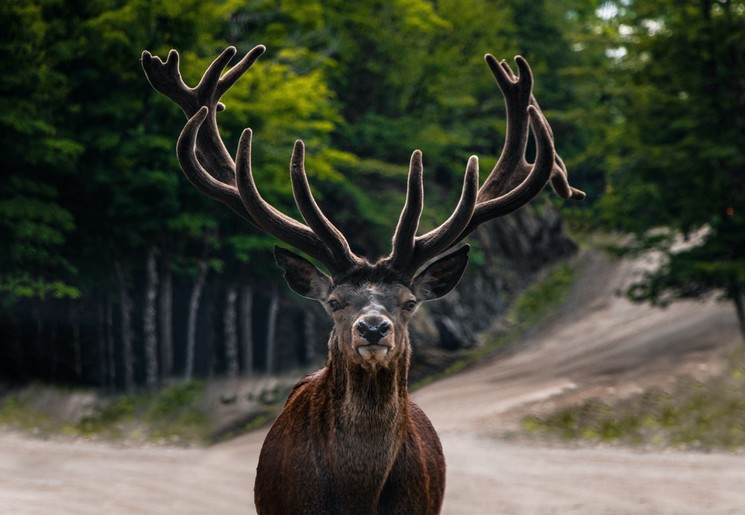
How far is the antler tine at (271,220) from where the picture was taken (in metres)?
6.06

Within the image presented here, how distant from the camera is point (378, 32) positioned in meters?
30.9

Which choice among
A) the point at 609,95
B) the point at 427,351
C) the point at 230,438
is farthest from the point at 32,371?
the point at 609,95

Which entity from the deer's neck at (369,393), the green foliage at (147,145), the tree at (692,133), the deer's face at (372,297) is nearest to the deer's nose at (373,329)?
the deer's face at (372,297)

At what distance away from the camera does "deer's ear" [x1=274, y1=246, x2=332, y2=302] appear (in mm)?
6125

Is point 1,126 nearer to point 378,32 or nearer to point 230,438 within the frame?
point 230,438

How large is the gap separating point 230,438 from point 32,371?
433 centimetres

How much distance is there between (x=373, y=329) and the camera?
17.7ft

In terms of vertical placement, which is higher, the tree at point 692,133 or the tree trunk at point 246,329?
the tree at point 692,133

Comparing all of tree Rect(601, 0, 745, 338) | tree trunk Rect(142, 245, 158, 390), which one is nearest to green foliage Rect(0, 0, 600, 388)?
tree trunk Rect(142, 245, 158, 390)

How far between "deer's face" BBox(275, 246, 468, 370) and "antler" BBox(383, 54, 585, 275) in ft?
0.42

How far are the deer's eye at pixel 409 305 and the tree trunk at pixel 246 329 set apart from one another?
66.7 feet

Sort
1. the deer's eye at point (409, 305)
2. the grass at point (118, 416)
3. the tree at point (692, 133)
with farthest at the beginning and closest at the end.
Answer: the tree at point (692, 133) → the grass at point (118, 416) → the deer's eye at point (409, 305)

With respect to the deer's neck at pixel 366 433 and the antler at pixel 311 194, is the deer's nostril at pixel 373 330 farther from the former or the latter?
the antler at pixel 311 194

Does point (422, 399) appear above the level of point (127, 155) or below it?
below
